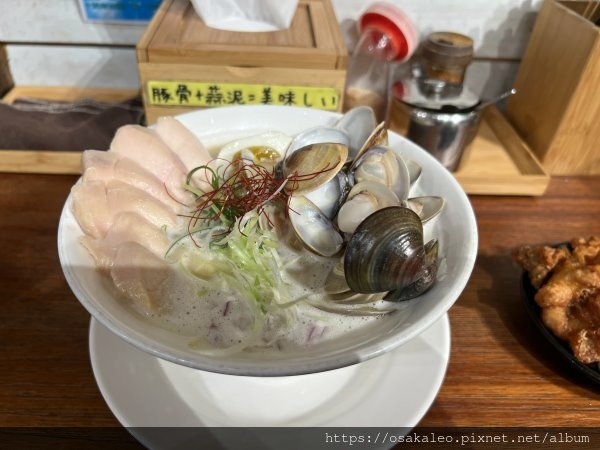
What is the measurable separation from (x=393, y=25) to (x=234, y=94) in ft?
1.75

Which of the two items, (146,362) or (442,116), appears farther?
(442,116)

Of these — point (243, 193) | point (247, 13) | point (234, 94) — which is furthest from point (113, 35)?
point (243, 193)

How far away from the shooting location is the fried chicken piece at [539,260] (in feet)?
2.95

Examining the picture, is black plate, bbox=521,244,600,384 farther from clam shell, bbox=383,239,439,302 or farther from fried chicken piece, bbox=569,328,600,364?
clam shell, bbox=383,239,439,302

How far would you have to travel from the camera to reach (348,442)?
668 mm

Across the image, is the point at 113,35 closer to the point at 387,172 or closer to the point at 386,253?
the point at 387,172

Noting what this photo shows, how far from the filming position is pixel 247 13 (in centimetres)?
122

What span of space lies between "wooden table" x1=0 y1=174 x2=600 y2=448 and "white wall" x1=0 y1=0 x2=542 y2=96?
582 millimetres

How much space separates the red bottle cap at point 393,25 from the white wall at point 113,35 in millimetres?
100

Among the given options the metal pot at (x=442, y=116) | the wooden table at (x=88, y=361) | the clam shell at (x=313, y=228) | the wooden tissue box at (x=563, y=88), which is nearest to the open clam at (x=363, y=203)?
the clam shell at (x=313, y=228)

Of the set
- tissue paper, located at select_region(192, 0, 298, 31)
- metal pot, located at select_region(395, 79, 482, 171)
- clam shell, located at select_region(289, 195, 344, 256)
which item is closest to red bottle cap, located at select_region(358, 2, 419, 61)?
metal pot, located at select_region(395, 79, 482, 171)

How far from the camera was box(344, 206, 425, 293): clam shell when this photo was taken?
2.05 feet

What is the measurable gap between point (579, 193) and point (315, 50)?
0.86 m

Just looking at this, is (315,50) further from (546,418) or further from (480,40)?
(546,418)
